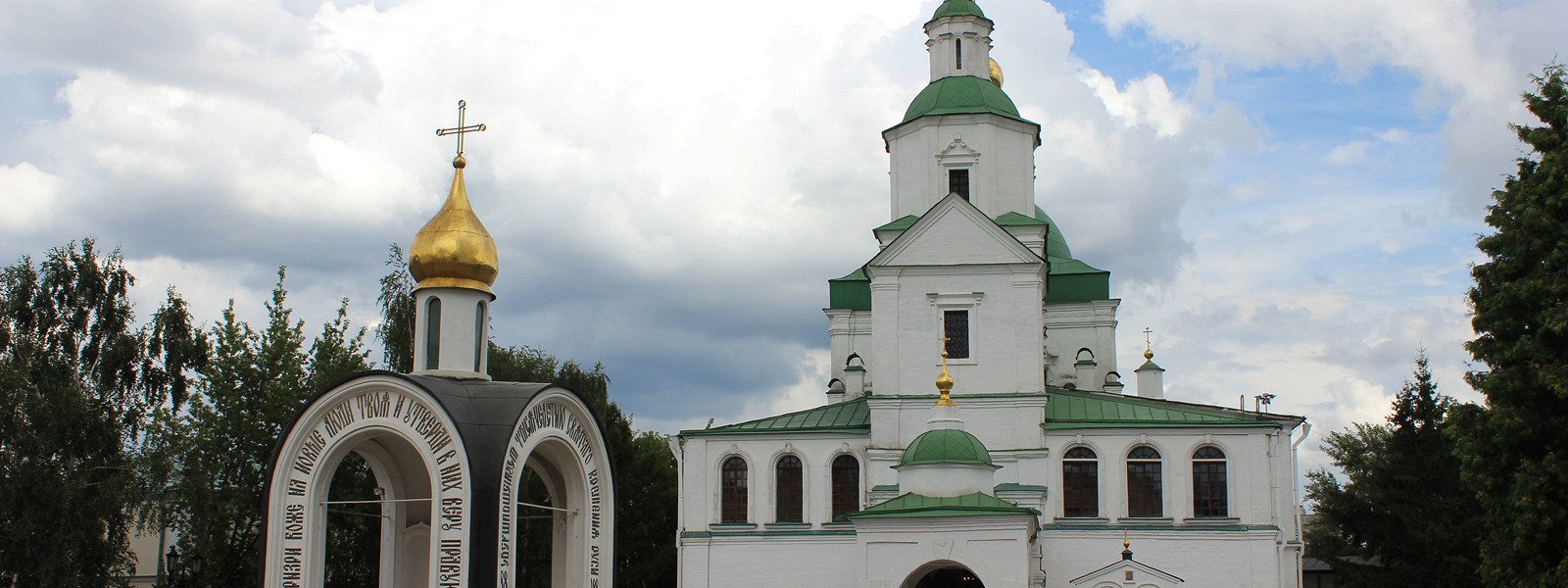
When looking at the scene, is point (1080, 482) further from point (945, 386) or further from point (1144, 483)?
point (945, 386)

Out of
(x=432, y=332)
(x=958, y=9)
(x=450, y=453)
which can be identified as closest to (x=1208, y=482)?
(x=958, y=9)

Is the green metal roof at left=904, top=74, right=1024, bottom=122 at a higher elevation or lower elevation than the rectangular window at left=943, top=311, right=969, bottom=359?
higher

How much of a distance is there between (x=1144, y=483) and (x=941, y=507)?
607 cm

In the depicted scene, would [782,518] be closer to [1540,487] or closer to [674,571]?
[674,571]

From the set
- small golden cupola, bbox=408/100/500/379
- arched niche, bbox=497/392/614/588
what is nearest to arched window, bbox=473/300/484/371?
small golden cupola, bbox=408/100/500/379

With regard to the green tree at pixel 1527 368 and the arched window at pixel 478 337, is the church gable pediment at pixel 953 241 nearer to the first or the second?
the green tree at pixel 1527 368

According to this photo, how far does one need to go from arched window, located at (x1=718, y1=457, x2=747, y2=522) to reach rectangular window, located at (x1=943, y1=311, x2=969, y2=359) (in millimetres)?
5071

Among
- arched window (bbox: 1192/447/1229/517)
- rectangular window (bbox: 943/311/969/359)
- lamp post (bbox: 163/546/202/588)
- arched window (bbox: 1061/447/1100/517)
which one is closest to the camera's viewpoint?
lamp post (bbox: 163/546/202/588)

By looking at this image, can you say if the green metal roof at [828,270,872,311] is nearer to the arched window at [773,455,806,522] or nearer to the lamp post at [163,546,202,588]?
the arched window at [773,455,806,522]

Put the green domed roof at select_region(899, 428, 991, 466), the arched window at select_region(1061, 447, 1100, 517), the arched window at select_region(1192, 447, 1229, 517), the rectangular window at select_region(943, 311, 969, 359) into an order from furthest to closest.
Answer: the rectangular window at select_region(943, 311, 969, 359) → the arched window at select_region(1061, 447, 1100, 517) → the arched window at select_region(1192, 447, 1229, 517) → the green domed roof at select_region(899, 428, 991, 466)

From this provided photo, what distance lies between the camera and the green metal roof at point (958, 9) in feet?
104

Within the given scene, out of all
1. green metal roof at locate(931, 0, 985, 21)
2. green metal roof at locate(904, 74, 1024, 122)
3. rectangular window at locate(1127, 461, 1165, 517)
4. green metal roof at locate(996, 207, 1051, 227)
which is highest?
green metal roof at locate(931, 0, 985, 21)

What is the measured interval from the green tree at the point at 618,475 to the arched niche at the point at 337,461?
812 inches

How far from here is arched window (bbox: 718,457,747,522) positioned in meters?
27.0
